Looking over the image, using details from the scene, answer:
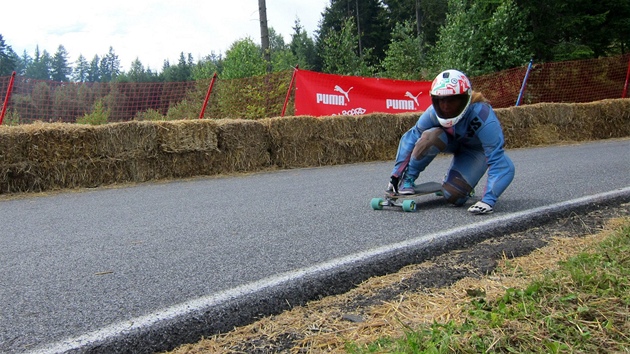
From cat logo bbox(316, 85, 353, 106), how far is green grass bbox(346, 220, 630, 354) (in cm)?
1015

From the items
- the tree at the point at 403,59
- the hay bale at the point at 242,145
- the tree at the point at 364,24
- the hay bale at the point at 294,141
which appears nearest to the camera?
the hay bale at the point at 242,145

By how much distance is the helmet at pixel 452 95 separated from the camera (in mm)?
4336

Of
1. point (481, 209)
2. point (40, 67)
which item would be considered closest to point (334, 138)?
point (481, 209)

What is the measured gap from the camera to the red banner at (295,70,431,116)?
1211cm

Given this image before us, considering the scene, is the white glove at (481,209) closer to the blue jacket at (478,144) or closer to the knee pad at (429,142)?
the blue jacket at (478,144)

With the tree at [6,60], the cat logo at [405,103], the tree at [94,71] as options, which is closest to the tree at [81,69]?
the tree at [94,71]

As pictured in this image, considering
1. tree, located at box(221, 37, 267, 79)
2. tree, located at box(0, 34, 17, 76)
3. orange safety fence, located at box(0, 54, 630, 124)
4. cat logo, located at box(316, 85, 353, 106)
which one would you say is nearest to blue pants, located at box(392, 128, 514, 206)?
orange safety fence, located at box(0, 54, 630, 124)

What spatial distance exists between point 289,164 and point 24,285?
294 inches

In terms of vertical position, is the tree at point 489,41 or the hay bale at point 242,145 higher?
the tree at point 489,41

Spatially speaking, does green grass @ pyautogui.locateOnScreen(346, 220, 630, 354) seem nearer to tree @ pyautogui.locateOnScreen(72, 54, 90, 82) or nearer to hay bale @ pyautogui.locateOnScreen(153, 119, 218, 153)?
hay bale @ pyautogui.locateOnScreen(153, 119, 218, 153)

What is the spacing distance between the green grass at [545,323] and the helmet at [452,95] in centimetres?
227

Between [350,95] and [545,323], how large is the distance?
1098 centimetres

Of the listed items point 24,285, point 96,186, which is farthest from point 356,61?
point 24,285

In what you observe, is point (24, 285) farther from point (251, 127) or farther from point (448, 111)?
point (251, 127)
